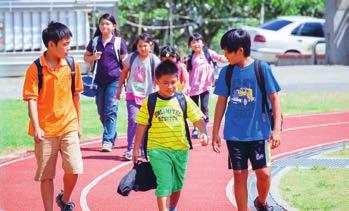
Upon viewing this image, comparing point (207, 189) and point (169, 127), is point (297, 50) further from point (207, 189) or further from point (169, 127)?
point (169, 127)

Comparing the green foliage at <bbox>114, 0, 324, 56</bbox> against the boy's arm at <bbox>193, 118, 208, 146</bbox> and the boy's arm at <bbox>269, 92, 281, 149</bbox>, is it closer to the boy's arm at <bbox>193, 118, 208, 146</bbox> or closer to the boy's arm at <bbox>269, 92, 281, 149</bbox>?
the boy's arm at <bbox>193, 118, 208, 146</bbox>

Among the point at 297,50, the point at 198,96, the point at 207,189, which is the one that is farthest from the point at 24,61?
the point at 207,189

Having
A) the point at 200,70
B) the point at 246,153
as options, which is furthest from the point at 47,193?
the point at 200,70

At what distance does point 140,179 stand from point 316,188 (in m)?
2.67

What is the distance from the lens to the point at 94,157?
14.2 m

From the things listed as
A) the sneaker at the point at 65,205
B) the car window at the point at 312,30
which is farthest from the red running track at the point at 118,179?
the car window at the point at 312,30

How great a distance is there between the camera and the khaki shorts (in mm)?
9359

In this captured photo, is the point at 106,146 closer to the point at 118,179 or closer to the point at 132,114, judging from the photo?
the point at 132,114

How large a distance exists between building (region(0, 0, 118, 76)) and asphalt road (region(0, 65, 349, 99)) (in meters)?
1.24

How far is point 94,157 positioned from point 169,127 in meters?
5.26

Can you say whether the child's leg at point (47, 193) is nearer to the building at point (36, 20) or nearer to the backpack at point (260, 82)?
the backpack at point (260, 82)

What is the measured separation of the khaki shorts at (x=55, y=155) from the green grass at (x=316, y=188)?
86.1 inches

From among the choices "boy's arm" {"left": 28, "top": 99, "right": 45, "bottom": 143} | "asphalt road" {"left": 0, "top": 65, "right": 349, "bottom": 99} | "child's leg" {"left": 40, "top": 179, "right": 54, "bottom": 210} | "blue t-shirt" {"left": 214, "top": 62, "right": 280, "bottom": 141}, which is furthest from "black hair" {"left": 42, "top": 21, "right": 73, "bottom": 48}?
"asphalt road" {"left": 0, "top": 65, "right": 349, "bottom": 99}

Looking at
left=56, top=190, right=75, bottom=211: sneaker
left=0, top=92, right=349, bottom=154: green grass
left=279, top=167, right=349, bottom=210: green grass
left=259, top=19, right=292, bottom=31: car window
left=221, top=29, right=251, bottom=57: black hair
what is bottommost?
left=0, top=92, right=349, bottom=154: green grass
